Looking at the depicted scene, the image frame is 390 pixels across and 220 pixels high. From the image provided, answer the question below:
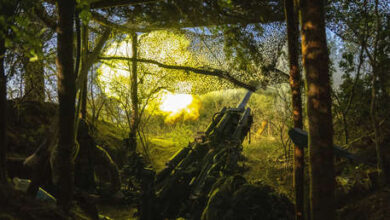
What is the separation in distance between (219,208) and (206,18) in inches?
142

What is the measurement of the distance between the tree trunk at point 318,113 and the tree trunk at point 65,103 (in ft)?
8.54

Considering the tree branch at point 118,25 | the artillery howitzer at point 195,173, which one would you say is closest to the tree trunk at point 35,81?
the tree branch at point 118,25

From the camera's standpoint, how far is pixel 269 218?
7.89 feet

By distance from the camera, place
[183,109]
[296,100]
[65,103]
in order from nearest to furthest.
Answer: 1. [65,103]
2. [296,100]
3. [183,109]

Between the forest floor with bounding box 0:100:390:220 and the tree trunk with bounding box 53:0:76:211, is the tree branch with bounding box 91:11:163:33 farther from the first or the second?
the forest floor with bounding box 0:100:390:220

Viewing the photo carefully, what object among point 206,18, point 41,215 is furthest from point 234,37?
point 41,215

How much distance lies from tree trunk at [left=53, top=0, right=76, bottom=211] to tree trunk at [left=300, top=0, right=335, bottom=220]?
2.60 metres

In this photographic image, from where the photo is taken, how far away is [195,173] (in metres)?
3.83

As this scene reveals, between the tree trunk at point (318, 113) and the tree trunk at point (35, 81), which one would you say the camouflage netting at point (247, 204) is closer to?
the tree trunk at point (318, 113)

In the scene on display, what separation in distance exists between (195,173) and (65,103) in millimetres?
2031

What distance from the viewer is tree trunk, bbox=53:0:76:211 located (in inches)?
116

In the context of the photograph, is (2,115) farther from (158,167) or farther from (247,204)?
(158,167)

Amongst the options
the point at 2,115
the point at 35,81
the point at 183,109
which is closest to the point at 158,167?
the point at 35,81

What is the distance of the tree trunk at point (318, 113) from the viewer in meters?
2.24
